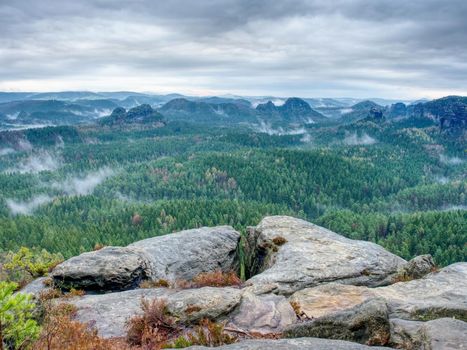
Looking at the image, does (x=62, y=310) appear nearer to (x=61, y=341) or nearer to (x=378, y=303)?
(x=61, y=341)

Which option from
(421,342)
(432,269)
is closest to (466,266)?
(432,269)

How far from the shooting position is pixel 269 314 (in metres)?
24.2

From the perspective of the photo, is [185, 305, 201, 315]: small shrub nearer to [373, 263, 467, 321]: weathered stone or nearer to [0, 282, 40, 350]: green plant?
[0, 282, 40, 350]: green plant

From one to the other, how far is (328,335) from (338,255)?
22642 mm

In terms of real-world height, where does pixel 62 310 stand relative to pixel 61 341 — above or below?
below

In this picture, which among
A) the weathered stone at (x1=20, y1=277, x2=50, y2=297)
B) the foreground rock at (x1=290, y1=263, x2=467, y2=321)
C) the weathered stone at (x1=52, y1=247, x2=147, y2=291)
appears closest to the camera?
the foreground rock at (x1=290, y1=263, x2=467, y2=321)

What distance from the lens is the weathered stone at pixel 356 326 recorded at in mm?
18156

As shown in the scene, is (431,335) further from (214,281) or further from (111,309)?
(111,309)

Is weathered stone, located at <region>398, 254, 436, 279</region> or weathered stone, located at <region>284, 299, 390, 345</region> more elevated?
weathered stone, located at <region>284, 299, 390, 345</region>

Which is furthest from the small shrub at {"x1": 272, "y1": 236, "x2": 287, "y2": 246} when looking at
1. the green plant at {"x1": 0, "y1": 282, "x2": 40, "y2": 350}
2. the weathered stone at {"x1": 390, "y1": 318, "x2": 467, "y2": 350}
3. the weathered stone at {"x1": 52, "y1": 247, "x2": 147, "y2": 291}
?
the green plant at {"x1": 0, "y1": 282, "x2": 40, "y2": 350}

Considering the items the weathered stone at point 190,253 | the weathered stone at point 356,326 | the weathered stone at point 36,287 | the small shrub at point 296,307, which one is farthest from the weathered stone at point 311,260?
the weathered stone at point 36,287

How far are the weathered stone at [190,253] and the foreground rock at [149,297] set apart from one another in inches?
370

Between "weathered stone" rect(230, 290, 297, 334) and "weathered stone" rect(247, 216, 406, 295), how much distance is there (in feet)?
22.7

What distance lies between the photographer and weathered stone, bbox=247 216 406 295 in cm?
3550
